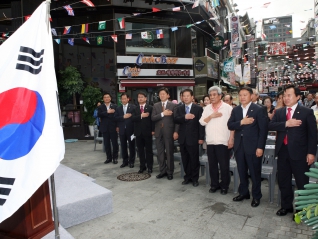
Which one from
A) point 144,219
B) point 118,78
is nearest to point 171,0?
point 118,78

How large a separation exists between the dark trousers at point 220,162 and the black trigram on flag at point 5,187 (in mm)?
3846

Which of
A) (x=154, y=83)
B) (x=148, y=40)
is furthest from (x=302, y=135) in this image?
(x=148, y=40)

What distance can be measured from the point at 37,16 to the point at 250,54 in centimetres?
4438

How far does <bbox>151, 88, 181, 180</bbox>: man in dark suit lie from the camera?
603 centimetres

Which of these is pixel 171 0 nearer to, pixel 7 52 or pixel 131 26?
pixel 131 26

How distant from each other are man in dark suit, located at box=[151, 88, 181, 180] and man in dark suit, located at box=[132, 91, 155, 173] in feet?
1.23

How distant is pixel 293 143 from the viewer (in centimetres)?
388

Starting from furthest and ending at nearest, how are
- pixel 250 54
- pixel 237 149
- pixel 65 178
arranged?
pixel 250 54
pixel 65 178
pixel 237 149

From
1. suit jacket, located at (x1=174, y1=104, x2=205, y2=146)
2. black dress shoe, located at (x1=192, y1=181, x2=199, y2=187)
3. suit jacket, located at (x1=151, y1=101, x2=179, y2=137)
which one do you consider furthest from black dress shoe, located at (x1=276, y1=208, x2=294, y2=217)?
suit jacket, located at (x1=151, y1=101, x2=179, y2=137)

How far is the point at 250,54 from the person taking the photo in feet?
140

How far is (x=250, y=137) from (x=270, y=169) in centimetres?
90

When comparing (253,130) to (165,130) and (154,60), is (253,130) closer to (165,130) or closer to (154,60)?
(165,130)

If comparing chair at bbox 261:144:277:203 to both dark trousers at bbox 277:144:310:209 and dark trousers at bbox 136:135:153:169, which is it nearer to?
dark trousers at bbox 277:144:310:209

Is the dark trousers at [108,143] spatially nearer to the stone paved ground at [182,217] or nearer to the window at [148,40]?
the stone paved ground at [182,217]
